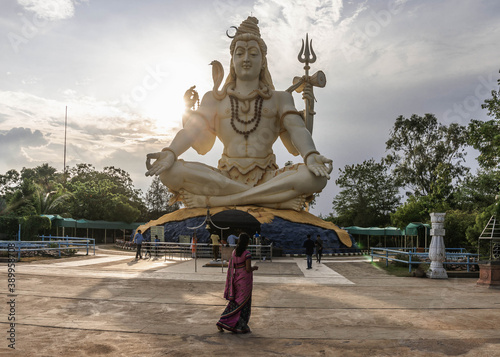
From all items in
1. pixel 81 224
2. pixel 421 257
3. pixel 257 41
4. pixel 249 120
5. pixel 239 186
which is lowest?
pixel 421 257

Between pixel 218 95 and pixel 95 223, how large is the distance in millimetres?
13613

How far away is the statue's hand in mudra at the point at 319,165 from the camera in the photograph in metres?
20.3

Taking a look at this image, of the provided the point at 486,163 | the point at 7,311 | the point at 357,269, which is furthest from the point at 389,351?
the point at 486,163

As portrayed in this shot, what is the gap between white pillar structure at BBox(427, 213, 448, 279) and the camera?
12688 millimetres

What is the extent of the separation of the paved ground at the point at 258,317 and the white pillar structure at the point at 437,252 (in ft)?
2.66

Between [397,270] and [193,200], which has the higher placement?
[193,200]

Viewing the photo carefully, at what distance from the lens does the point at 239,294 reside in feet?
20.5

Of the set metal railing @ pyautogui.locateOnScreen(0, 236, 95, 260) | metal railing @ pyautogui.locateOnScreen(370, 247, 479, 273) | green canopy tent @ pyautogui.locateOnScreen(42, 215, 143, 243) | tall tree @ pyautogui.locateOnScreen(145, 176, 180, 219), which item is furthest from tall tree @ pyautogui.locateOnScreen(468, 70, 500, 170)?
tall tree @ pyautogui.locateOnScreen(145, 176, 180, 219)

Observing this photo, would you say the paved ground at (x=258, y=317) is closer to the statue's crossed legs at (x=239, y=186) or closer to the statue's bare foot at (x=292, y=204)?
the statue's crossed legs at (x=239, y=186)

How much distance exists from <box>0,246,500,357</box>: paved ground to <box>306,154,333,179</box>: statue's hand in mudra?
8764 millimetres

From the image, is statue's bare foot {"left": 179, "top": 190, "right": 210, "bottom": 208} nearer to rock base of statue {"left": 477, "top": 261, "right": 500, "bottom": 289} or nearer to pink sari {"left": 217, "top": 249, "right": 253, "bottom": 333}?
rock base of statue {"left": 477, "top": 261, "right": 500, "bottom": 289}

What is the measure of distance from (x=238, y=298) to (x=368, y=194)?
35.9m

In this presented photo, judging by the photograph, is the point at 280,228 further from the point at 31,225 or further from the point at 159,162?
the point at 31,225

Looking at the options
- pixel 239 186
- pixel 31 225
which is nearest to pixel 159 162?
pixel 239 186
